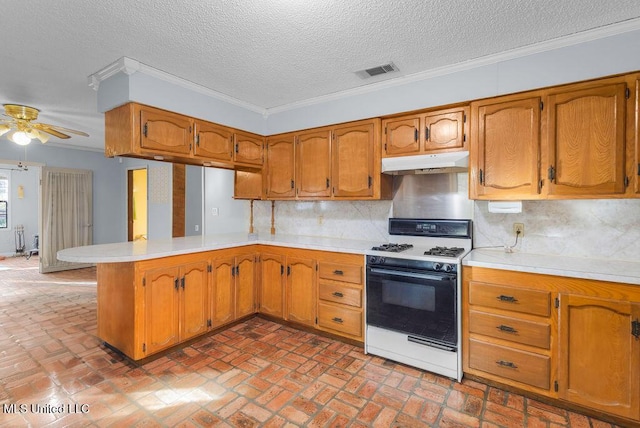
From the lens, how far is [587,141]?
6.92ft

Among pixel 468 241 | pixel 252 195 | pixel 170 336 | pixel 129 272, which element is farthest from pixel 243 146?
pixel 468 241

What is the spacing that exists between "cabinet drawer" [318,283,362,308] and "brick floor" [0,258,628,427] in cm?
42

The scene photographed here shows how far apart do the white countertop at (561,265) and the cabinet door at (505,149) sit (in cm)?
48

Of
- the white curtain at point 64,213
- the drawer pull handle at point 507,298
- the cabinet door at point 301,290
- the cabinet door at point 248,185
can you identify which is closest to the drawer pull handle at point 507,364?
the drawer pull handle at point 507,298

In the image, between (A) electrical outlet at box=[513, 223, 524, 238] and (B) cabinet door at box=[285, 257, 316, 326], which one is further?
(B) cabinet door at box=[285, 257, 316, 326]

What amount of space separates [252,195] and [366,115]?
68.5 inches

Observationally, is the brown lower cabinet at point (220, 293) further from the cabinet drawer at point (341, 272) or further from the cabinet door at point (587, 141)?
the cabinet door at point (587, 141)

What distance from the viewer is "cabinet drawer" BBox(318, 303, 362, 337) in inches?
112

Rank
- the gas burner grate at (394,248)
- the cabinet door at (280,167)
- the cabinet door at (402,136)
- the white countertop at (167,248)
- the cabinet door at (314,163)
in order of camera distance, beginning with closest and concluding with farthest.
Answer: the white countertop at (167,248) → the gas burner grate at (394,248) → the cabinet door at (402,136) → the cabinet door at (314,163) → the cabinet door at (280,167)

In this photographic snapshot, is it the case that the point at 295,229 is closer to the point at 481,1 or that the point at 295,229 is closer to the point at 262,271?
the point at 262,271

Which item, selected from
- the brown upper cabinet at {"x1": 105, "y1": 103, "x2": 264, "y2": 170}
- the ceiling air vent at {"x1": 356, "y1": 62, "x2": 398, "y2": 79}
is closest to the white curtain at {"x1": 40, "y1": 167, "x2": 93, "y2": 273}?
the brown upper cabinet at {"x1": 105, "y1": 103, "x2": 264, "y2": 170}

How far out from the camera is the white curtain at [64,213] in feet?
19.2

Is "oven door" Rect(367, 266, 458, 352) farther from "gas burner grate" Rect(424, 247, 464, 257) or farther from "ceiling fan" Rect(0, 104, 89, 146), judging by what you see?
"ceiling fan" Rect(0, 104, 89, 146)

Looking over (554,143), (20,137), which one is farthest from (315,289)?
(20,137)
